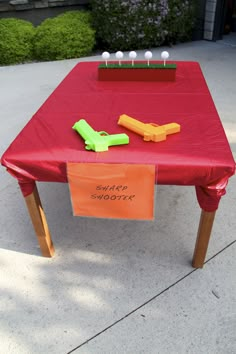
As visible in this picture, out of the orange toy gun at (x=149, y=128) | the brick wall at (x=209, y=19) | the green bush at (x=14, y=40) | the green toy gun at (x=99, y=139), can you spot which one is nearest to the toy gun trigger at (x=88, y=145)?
the green toy gun at (x=99, y=139)

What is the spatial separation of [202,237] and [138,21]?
5668 millimetres

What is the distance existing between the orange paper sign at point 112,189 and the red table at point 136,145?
0.04m

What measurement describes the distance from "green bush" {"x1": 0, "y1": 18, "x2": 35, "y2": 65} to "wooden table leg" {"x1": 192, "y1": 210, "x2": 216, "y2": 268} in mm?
5502

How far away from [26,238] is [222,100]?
321cm

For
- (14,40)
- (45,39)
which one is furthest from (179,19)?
(14,40)

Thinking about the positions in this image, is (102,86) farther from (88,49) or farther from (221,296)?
(88,49)

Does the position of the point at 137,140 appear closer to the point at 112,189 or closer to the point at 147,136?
the point at 147,136

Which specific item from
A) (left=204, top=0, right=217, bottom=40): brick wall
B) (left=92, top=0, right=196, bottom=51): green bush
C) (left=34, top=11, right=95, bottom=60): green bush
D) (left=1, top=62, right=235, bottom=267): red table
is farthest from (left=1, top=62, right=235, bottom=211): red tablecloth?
(left=204, top=0, right=217, bottom=40): brick wall

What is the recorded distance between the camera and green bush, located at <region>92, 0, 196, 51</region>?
6.22m

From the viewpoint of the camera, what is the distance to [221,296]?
1.70 meters

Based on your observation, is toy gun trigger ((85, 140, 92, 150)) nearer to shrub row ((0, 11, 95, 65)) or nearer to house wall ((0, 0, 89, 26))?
shrub row ((0, 11, 95, 65))

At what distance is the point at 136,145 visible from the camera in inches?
63.9

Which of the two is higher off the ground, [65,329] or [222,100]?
[65,329]

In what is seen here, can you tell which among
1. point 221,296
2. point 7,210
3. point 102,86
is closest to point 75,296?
point 221,296
